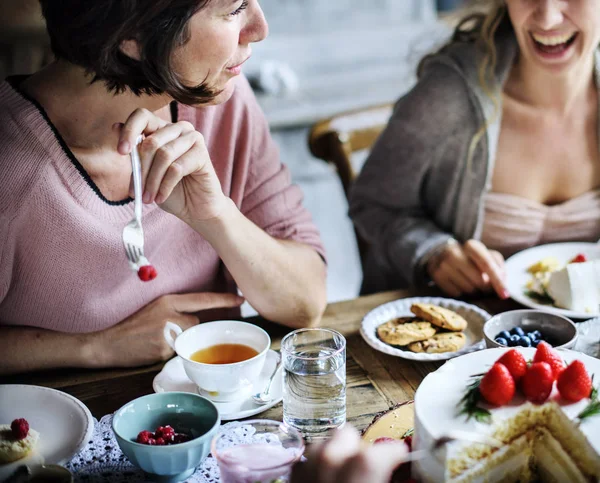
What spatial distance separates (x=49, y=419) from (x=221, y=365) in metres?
0.27

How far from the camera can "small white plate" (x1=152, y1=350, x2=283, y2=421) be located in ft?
3.64

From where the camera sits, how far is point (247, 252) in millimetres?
1370

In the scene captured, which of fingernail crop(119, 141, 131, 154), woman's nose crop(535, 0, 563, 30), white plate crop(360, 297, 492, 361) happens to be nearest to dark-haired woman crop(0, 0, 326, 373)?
fingernail crop(119, 141, 131, 154)

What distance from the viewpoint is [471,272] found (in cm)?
155

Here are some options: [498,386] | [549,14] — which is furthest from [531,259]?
[498,386]

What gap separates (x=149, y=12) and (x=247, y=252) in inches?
19.2

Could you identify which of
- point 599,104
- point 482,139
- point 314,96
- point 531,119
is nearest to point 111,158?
point 482,139

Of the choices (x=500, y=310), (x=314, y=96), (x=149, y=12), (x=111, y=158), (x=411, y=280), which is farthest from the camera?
(x=314, y=96)

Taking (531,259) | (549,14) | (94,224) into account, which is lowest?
(531,259)

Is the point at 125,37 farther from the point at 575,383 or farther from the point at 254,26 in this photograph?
the point at 575,383

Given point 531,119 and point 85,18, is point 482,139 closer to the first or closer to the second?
point 531,119

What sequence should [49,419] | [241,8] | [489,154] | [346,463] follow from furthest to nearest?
1. [489,154]
2. [241,8]
3. [49,419]
4. [346,463]

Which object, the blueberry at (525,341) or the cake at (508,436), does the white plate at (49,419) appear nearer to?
the cake at (508,436)

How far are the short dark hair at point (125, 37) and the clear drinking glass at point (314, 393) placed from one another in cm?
→ 50
